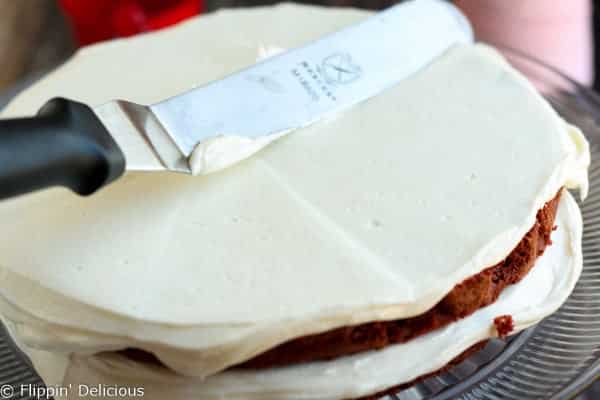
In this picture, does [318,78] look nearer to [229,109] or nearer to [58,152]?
[229,109]

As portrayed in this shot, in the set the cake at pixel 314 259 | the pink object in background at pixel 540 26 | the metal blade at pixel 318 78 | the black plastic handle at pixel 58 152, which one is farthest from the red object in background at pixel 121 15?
the black plastic handle at pixel 58 152

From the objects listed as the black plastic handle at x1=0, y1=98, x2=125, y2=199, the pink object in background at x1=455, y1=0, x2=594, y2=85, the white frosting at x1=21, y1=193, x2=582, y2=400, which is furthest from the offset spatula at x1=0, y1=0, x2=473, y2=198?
the pink object in background at x1=455, y1=0, x2=594, y2=85

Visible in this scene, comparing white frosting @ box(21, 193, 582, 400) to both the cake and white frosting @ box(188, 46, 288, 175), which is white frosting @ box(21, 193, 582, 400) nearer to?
the cake

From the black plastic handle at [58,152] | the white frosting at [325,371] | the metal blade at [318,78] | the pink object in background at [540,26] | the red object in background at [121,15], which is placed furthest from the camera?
the red object in background at [121,15]

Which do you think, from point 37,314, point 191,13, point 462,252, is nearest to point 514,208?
point 462,252

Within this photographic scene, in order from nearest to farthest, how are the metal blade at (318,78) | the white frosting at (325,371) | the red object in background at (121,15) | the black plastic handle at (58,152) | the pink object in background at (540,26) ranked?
the black plastic handle at (58,152)
the white frosting at (325,371)
the metal blade at (318,78)
the pink object in background at (540,26)
the red object in background at (121,15)

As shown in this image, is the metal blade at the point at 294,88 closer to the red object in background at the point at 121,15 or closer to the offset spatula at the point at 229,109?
the offset spatula at the point at 229,109
